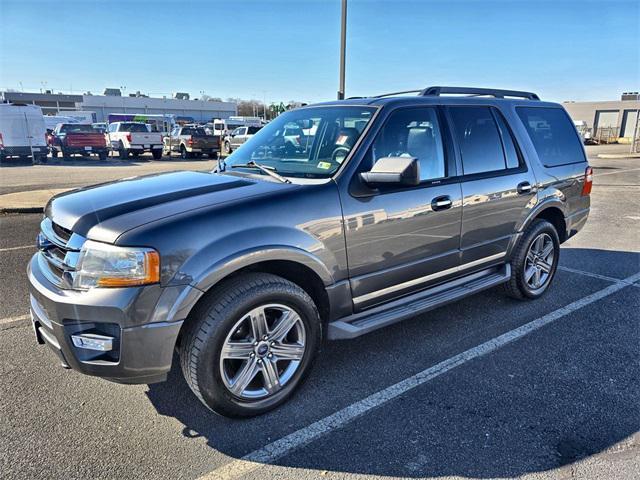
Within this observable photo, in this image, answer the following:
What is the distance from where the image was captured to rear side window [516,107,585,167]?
4707 mm

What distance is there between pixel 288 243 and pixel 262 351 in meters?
0.69

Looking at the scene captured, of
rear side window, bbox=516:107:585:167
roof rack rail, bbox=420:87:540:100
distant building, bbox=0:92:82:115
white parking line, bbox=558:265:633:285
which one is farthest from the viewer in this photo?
distant building, bbox=0:92:82:115

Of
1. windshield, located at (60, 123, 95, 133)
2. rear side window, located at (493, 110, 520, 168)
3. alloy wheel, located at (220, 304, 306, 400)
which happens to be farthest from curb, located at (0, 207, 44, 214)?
windshield, located at (60, 123, 95, 133)

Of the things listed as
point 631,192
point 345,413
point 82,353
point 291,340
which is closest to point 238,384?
point 291,340

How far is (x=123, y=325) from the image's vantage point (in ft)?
7.96

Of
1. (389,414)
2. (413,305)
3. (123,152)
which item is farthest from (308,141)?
(123,152)

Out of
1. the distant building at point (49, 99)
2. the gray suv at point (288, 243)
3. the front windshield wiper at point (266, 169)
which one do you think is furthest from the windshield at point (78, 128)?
the distant building at point (49, 99)

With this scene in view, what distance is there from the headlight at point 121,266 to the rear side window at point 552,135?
379 cm

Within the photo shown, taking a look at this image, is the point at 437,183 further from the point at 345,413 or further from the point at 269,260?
the point at 345,413

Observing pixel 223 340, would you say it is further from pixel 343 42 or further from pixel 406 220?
pixel 343 42

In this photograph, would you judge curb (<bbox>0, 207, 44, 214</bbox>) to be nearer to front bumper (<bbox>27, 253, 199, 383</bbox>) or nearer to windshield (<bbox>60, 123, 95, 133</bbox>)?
front bumper (<bbox>27, 253, 199, 383</bbox>)

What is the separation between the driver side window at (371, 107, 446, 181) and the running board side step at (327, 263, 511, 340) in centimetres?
94

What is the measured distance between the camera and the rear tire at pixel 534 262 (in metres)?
4.56

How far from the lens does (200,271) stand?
2543 millimetres
